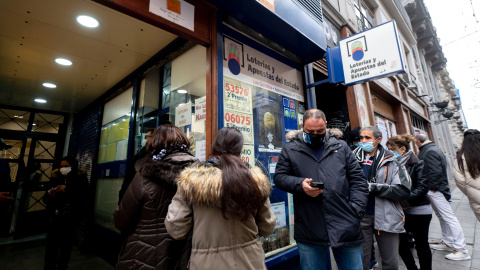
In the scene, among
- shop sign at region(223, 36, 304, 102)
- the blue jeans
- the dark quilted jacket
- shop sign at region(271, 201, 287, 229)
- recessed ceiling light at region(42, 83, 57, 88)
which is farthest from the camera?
recessed ceiling light at region(42, 83, 57, 88)

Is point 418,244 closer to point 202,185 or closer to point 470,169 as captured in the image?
point 470,169

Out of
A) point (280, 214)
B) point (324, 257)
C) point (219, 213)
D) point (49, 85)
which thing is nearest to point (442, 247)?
point (280, 214)

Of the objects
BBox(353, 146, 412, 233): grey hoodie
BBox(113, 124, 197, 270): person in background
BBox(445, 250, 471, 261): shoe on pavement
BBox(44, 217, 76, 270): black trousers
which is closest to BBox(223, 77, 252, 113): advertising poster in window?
BBox(113, 124, 197, 270): person in background

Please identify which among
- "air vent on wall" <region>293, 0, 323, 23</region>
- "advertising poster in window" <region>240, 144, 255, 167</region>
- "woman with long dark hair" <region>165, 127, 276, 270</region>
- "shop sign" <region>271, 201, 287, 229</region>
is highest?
"air vent on wall" <region>293, 0, 323, 23</region>

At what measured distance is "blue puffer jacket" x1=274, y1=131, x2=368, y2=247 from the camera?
73.2 inches

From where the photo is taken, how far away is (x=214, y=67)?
276 cm

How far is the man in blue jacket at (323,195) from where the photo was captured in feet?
6.10

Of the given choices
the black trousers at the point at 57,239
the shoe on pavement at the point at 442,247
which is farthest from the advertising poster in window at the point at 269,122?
the shoe on pavement at the point at 442,247

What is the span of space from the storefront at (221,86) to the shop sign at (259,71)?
0.02 metres

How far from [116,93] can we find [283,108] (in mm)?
3923

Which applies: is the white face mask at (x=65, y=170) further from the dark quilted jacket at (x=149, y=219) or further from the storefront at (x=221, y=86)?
the dark quilted jacket at (x=149, y=219)

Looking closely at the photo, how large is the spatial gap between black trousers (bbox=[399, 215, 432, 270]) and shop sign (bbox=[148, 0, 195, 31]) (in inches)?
138

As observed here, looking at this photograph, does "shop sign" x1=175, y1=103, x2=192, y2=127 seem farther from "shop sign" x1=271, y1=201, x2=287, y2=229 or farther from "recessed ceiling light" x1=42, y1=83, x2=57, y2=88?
"recessed ceiling light" x1=42, y1=83, x2=57, y2=88

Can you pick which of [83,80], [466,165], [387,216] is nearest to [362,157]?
[387,216]
